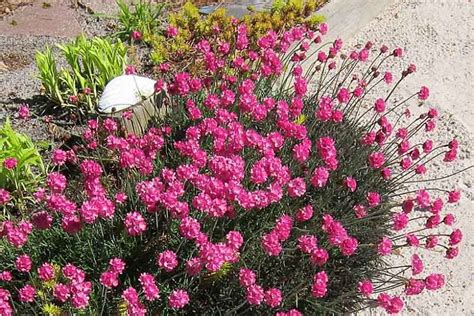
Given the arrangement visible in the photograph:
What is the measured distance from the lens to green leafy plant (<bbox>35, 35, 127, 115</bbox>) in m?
3.77

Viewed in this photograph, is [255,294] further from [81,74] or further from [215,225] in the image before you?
[81,74]

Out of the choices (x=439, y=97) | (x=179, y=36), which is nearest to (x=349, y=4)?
(x=439, y=97)

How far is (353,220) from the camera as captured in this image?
2.93 metres

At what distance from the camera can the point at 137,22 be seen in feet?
15.4

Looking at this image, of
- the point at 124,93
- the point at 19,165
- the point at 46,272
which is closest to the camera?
the point at 46,272

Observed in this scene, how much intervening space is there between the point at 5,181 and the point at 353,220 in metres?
1.85

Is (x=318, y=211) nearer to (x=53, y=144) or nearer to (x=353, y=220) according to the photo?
(x=353, y=220)

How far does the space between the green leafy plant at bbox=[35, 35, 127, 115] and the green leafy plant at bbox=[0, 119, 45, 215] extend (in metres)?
0.54

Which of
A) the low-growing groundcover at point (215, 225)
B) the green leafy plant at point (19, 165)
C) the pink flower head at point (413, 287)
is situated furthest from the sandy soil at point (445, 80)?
the green leafy plant at point (19, 165)

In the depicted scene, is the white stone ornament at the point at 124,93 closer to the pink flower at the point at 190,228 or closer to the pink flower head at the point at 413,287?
the pink flower at the point at 190,228

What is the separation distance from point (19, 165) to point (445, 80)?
3.49 m

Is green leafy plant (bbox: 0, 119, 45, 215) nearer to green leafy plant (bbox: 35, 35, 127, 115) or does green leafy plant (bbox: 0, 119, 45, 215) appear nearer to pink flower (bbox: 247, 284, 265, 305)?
green leafy plant (bbox: 35, 35, 127, 115)

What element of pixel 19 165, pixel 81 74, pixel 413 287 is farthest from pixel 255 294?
pixel 81 74

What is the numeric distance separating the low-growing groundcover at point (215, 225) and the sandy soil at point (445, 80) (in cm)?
27
